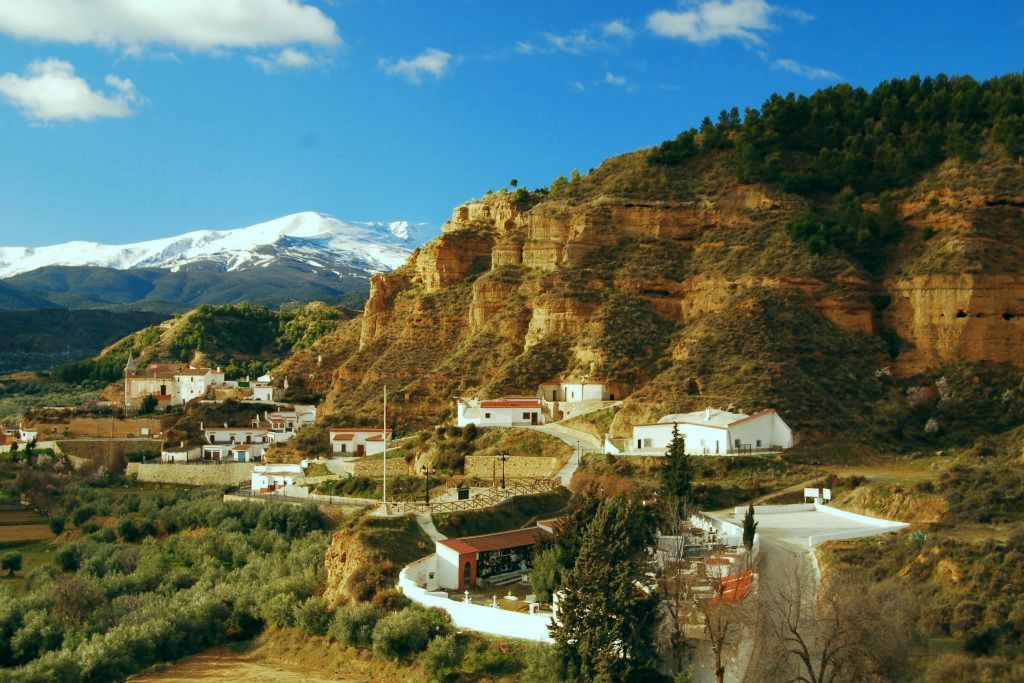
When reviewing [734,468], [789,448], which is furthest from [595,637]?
[789,448]

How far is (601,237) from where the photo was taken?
57188 mm

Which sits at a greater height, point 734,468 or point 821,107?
point 821,107

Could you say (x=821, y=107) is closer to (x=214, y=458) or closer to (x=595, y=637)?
(x=214, y=458)

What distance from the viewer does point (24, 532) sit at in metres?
44.8

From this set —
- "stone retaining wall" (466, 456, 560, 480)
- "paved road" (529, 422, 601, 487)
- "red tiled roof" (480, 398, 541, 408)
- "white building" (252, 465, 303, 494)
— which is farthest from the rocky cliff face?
"white building" (252, 465, 303, 494)

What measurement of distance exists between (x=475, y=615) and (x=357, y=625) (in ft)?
11.0

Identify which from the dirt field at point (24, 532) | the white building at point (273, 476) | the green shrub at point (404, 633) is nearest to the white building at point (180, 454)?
the white building at point (273, 476)

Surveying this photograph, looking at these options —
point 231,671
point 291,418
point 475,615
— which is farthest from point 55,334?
point 475,615

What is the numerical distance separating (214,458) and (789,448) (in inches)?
1203

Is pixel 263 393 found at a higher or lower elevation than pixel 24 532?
higher

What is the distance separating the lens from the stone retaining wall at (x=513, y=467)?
43344 millimetres

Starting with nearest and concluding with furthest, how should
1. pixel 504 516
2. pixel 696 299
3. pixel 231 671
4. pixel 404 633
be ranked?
pixel 404 633 < pixel 231 671 < pixel 504 516 < pixel 696 299

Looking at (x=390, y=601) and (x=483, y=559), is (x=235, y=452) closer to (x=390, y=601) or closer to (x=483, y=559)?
(x=483, y=559)

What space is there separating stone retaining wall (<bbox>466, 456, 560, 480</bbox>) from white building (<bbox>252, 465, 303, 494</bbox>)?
8.50 metres
